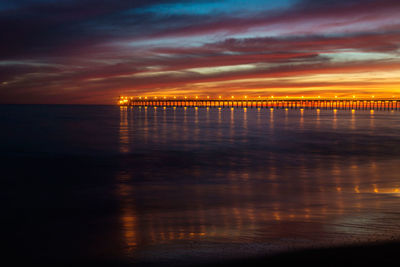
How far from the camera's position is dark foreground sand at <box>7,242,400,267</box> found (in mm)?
5469

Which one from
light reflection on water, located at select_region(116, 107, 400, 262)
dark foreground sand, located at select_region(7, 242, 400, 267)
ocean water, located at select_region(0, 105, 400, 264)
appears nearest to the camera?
A: dark foreground sand, located at select_region(7, 242, 400, 267)

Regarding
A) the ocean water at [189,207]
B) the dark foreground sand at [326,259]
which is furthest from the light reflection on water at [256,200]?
the dark foreground sand at [326,259]

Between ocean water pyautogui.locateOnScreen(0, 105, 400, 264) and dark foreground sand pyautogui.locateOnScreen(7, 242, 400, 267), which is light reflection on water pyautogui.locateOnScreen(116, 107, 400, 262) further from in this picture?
dark foreground sand pyautogui.locateOnScreen(7, 242, 400, 267)

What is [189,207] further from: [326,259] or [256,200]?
[326,259]

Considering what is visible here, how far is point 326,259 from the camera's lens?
5.61 meters

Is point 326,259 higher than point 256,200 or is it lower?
higher

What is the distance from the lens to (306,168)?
16.7 metres

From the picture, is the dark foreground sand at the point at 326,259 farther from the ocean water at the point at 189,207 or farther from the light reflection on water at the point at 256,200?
the light reflection on water at the point at 256,200

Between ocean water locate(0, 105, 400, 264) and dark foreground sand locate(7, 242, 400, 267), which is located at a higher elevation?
dark foreground sand locate(7, 242, 400, 267)

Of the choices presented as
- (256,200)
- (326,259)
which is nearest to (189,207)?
(256,200)

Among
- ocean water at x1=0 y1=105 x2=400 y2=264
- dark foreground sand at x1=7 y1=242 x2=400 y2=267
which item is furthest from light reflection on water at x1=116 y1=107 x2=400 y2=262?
dark foreground sand at x1=7 y1=242 x2=400 y2=267

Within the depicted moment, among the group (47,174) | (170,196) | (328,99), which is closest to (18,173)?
(47,174)

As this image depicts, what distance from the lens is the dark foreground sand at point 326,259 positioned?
5469 mm

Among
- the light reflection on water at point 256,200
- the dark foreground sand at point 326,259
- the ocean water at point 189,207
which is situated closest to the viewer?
the dark foreground sand at point 326,259
